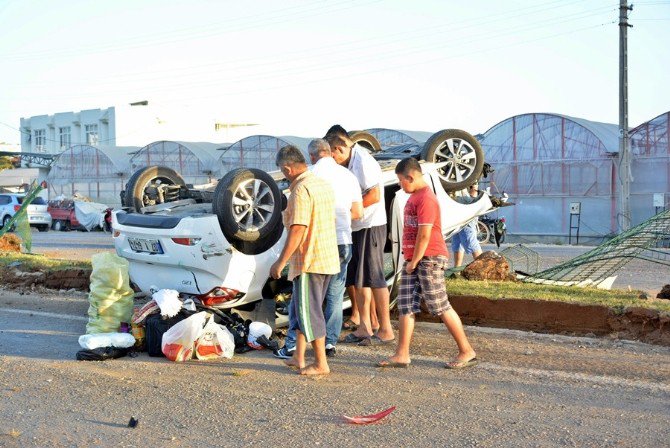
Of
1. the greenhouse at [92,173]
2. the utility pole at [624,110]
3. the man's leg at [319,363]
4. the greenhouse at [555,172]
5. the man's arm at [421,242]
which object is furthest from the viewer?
the greenhouse at [92,173]

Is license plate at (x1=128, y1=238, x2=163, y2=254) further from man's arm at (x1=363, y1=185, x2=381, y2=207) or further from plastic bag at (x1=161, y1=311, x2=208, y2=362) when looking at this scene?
man's arm at (x1=363, y1=185, x2=381, y2=207)

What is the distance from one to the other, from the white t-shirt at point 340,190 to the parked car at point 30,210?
29.5 meters

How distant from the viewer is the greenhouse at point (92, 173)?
4516 centimetres

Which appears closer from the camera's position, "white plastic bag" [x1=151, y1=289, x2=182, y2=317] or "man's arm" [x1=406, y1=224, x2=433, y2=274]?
"man's arm" [x1=406, y1=224, x2=433, y2=274]

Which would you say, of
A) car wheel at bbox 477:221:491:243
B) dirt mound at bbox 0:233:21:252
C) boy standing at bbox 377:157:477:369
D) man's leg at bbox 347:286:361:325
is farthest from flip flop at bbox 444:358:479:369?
car wheel at bbox 477:221:491:243

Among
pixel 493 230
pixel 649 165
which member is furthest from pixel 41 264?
pixel 649 165

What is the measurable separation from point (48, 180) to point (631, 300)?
4424 cm

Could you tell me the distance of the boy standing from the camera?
6.67m

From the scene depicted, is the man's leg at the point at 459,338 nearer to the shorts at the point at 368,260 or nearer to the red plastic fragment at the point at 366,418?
the shorts at the point at 368,260

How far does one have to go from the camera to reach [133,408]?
5.72 metres

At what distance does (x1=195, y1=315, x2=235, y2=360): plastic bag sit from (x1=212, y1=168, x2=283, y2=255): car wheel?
0.89 metres

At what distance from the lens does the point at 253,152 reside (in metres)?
41.2

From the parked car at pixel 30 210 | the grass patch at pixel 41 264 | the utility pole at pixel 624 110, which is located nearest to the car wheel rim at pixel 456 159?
the grass patch at pixel 41 264

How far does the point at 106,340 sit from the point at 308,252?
6.54ft
